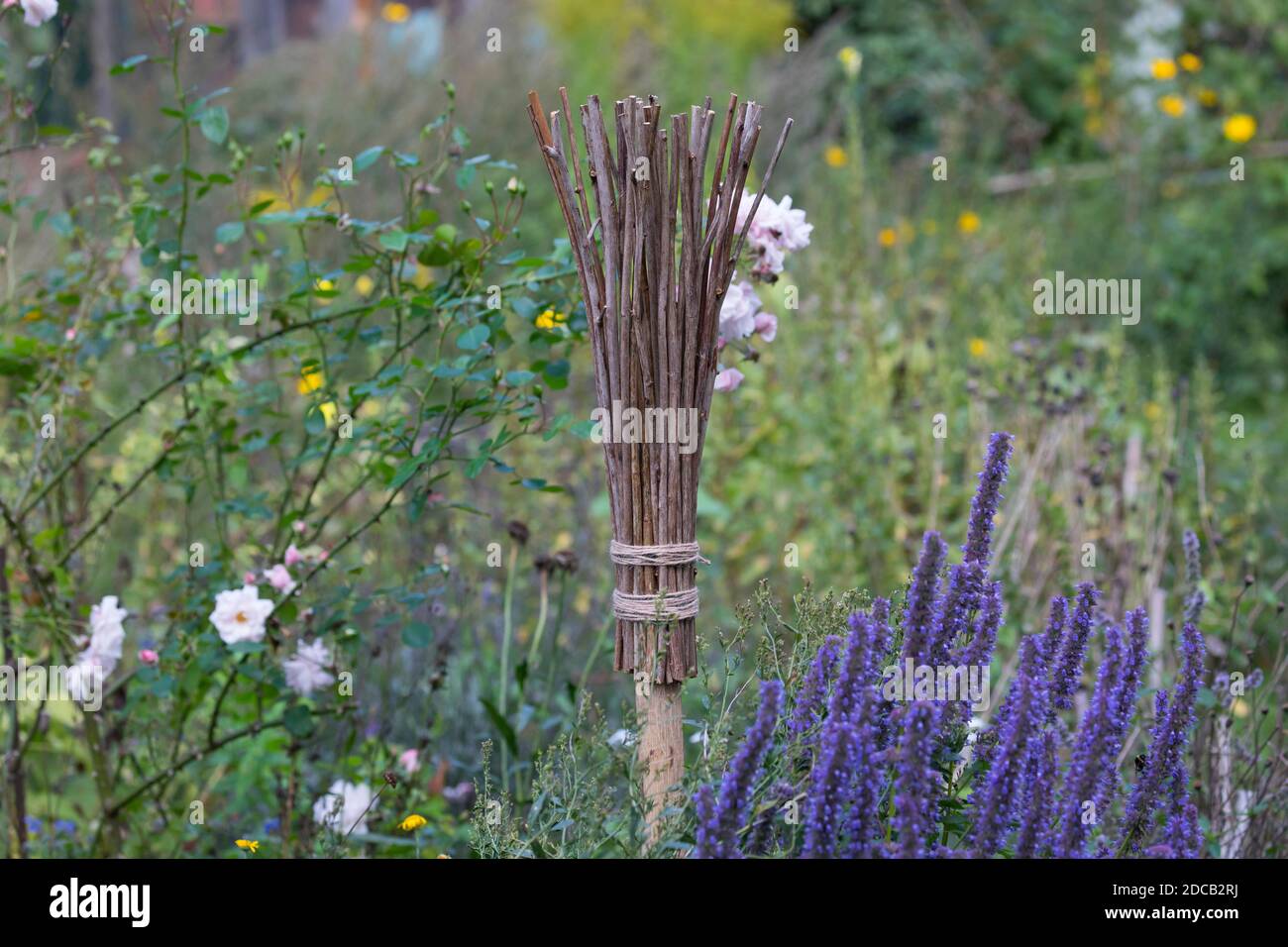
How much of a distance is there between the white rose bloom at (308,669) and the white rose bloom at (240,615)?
0.19 metres

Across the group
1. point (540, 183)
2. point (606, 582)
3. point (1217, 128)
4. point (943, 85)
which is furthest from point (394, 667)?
point (943, 85)

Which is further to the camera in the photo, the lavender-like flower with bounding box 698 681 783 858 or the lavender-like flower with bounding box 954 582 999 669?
the lavender-like flower with bounding box 954 582 999 669

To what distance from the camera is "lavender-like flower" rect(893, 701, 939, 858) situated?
4.66ft

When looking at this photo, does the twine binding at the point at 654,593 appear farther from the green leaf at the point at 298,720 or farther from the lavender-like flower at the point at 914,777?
the green leaf at the point at 298,720

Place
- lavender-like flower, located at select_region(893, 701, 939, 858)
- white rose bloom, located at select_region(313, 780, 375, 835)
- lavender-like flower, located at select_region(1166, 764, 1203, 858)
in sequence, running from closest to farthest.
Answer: lavender-like flower, located at select_region(893, 701, 939, 858) → lavender-like flower, located at select_region(1166, 764, 1203, 858) → white rose bloom, located at select_region(313, 780, 375, 835)

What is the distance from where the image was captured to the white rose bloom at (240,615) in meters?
2.21

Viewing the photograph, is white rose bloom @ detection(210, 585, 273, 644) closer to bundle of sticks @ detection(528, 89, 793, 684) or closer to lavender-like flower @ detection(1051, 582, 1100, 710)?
bundle of sticks @ detection(528, 89, 793, 684)

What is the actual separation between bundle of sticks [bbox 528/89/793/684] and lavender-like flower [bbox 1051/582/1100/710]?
19.3 inches

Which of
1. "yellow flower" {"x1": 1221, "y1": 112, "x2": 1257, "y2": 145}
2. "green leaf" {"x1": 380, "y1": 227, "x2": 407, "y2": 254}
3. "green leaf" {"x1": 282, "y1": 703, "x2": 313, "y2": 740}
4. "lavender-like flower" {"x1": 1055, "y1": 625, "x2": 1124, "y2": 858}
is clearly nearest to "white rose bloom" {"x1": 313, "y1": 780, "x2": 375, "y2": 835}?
"green leaf" {"x1": 282, "y1": 703, "x2": 313, "y2": 740}

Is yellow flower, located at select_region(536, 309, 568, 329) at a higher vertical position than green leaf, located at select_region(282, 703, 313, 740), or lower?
higher

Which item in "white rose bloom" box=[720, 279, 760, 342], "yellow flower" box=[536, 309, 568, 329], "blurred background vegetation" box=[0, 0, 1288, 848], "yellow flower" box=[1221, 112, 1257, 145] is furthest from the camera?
"yellow flower" box=[1221, 112, 1257, 145]

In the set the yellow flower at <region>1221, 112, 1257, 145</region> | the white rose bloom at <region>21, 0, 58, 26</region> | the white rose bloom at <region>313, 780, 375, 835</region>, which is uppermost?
the yellow flower at <region>1221, 112, 1257, 145</region>
